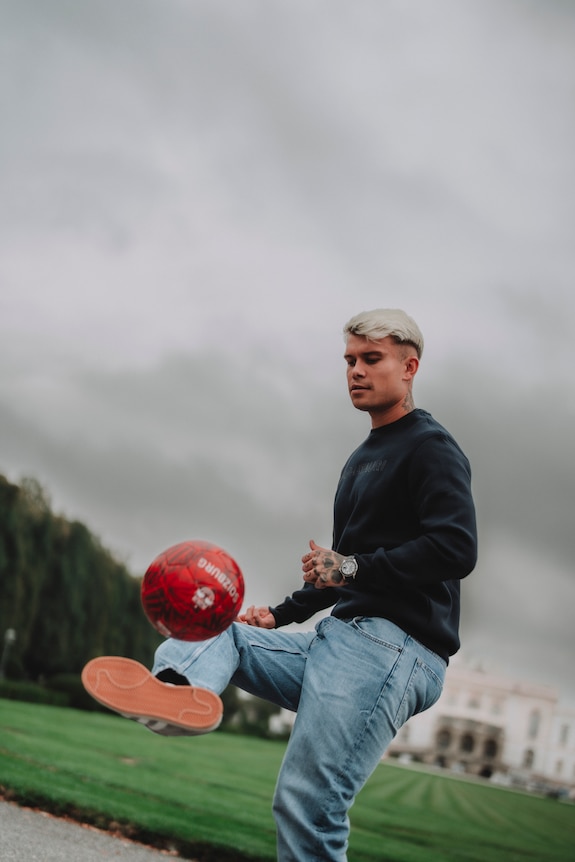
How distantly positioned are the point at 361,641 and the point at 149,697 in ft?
2.73

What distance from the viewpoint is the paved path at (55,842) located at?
593cm

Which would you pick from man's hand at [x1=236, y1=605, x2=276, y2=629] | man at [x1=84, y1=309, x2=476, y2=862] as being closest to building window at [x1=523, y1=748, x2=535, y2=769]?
man's hand at [x1=236, y1=605, x2=276, y2=629]

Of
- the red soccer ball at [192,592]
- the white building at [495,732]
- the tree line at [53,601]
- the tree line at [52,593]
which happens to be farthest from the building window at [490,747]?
the red soccer ball at [192,592]

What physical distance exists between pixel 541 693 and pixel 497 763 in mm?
16360

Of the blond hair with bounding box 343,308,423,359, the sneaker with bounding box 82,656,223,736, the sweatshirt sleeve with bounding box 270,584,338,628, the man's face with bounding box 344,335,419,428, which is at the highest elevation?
the blond hair with bounding box 343,308,423,359

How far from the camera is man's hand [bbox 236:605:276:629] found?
4.23 metres

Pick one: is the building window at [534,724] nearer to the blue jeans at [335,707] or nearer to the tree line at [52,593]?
the tree line at [52,593]

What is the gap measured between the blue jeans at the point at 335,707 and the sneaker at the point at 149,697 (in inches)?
7.0

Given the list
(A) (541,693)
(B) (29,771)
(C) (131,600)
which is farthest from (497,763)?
(B) (29,771)

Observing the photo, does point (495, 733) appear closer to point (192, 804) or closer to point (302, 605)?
point (192, 804)

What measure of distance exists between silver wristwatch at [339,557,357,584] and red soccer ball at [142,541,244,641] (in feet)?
1.29

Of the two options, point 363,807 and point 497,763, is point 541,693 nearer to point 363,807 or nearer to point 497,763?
point 497,763

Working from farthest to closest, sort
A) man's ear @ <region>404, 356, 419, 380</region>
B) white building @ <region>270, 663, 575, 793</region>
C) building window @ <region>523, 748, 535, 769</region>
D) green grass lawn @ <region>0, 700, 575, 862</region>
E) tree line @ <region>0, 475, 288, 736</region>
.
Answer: building window @ <region>523, 748, 535, 769</region>, white building @ <region>270, 663, 575, 793</region>, tree line @ <region>0, 475, 288, 736</region>, green grass lawn @ <region>0, 700, 575, 862</region>, man's ear @ <region>404, 356, 419, 380</region>

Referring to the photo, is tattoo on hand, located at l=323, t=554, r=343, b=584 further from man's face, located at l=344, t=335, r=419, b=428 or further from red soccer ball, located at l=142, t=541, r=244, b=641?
man's face, located at l=344, t=335, r=419, b=428
